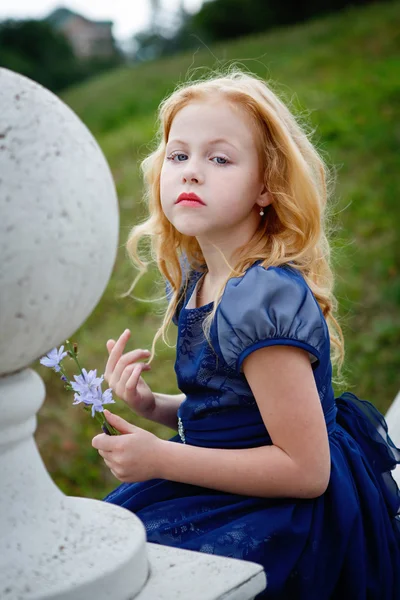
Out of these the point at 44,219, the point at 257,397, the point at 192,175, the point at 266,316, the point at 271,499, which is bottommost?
the point at 271,499

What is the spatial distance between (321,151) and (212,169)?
3978 mm

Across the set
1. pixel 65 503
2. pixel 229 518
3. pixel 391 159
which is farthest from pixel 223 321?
pixel 391 159

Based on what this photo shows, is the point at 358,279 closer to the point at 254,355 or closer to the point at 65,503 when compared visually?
the point at 254,355

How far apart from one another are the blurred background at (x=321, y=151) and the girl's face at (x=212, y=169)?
336 millimetres

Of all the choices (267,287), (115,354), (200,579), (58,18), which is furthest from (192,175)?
(58,18)

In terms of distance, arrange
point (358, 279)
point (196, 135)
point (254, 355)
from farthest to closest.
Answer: point (358, 279)
point (196, 135)
point (254, 355)

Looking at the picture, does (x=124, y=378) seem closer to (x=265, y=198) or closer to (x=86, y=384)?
(x=86, y=384)

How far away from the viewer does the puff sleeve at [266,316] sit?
5.41ft

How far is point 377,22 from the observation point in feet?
35.8

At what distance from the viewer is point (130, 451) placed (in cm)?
162

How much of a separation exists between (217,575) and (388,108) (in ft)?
22.5

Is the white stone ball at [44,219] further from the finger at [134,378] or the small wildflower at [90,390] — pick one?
the finger at [134,378]

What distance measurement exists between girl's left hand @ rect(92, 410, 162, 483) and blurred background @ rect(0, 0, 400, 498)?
755 millimetres

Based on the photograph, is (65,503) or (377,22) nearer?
(65,503)
